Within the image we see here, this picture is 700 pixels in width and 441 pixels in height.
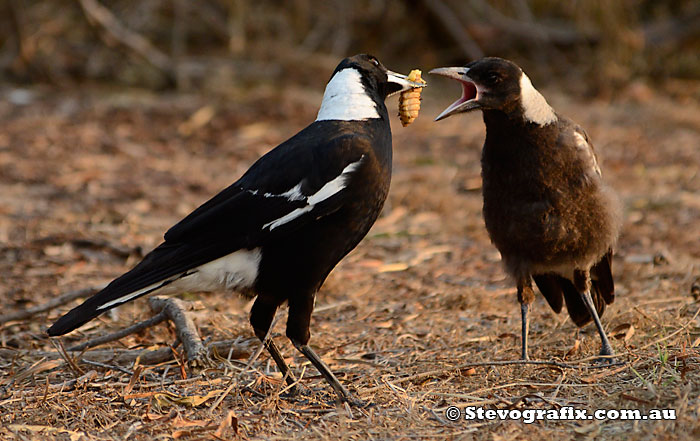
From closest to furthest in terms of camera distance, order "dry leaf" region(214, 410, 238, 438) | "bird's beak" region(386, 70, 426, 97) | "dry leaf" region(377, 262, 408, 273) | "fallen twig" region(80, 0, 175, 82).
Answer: "dry leaf" region(214, 410, 238, 438) → "bird's beak" region(386, 70, 426, 97) → "dry leaf" region(377, 262, 408, 273) → "fallen twig" region(80, 0, 175, 82)

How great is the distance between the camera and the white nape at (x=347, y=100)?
3090 mm

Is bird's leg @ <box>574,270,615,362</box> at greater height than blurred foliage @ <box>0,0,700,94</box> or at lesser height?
lesser

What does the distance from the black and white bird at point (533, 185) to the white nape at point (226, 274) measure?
88 cm

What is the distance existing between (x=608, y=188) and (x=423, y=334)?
96 cm

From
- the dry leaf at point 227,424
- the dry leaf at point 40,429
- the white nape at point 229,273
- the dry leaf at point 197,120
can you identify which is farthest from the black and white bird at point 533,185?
the dry leaf at point 197,120

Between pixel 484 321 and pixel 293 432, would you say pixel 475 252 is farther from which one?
pixel 293 432

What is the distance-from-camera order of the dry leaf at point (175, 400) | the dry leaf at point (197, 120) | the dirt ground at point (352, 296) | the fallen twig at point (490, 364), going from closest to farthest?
the dirt ground at point (352, 296), the dry leaf at point (175, 400), the fallen twig at point (490, 364), the dry leaf at point (197, 120)

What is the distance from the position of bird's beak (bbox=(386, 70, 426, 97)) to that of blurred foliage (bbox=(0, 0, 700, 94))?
17.6ft

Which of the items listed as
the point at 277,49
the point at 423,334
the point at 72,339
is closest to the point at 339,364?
the point at 423,334

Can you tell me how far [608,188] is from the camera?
330cm

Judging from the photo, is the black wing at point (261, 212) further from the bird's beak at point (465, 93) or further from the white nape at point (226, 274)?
the bird's beak at point (465, 93)

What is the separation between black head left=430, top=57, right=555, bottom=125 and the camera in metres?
3.18

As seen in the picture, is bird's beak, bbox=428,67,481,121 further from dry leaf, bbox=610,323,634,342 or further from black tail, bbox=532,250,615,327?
dry leaf, bbox=610,323,634,342

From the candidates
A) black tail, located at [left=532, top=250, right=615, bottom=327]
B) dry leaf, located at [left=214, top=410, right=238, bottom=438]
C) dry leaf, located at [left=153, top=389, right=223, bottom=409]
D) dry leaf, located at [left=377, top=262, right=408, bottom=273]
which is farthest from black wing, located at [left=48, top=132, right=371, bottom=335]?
dry leaf, located at [left=377, top=262, right=408, bottom=273]
